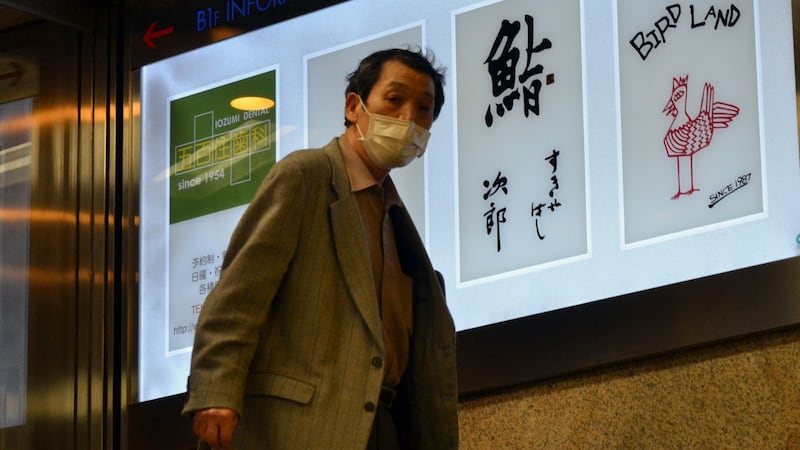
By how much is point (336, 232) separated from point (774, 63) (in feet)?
3.85

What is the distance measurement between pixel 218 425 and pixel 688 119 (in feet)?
4.73

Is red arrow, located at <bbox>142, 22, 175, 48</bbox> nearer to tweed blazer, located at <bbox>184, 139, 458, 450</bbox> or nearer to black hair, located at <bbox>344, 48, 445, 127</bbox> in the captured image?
black hair, located at <bbox>344, 48, 445, 127</bbox>

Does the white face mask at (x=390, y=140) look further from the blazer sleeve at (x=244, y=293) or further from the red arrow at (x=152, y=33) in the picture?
the red arrow at (x=152, y=33)

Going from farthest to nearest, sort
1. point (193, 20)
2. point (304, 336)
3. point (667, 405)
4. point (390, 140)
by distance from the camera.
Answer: point (193, 20) < point (667, 405) < point (390, 140) < point (304, 336)

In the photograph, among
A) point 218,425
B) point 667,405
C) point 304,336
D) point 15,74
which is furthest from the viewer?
point 15,74

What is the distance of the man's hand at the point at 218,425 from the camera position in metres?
2.12

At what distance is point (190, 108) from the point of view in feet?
13.4

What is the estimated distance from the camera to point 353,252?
2.33 m

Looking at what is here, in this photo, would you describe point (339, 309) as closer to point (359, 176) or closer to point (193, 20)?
point (359, 176)

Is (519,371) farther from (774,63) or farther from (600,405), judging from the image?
(774,63)

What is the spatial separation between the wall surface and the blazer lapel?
0.96 metres

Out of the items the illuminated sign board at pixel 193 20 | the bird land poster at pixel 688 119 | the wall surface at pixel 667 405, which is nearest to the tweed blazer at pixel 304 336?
the wall surface at pixel 667 405

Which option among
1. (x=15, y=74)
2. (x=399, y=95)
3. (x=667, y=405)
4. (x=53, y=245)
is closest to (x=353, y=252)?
(x=399, y=95)

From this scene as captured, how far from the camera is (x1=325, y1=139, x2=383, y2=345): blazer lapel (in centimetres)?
228
